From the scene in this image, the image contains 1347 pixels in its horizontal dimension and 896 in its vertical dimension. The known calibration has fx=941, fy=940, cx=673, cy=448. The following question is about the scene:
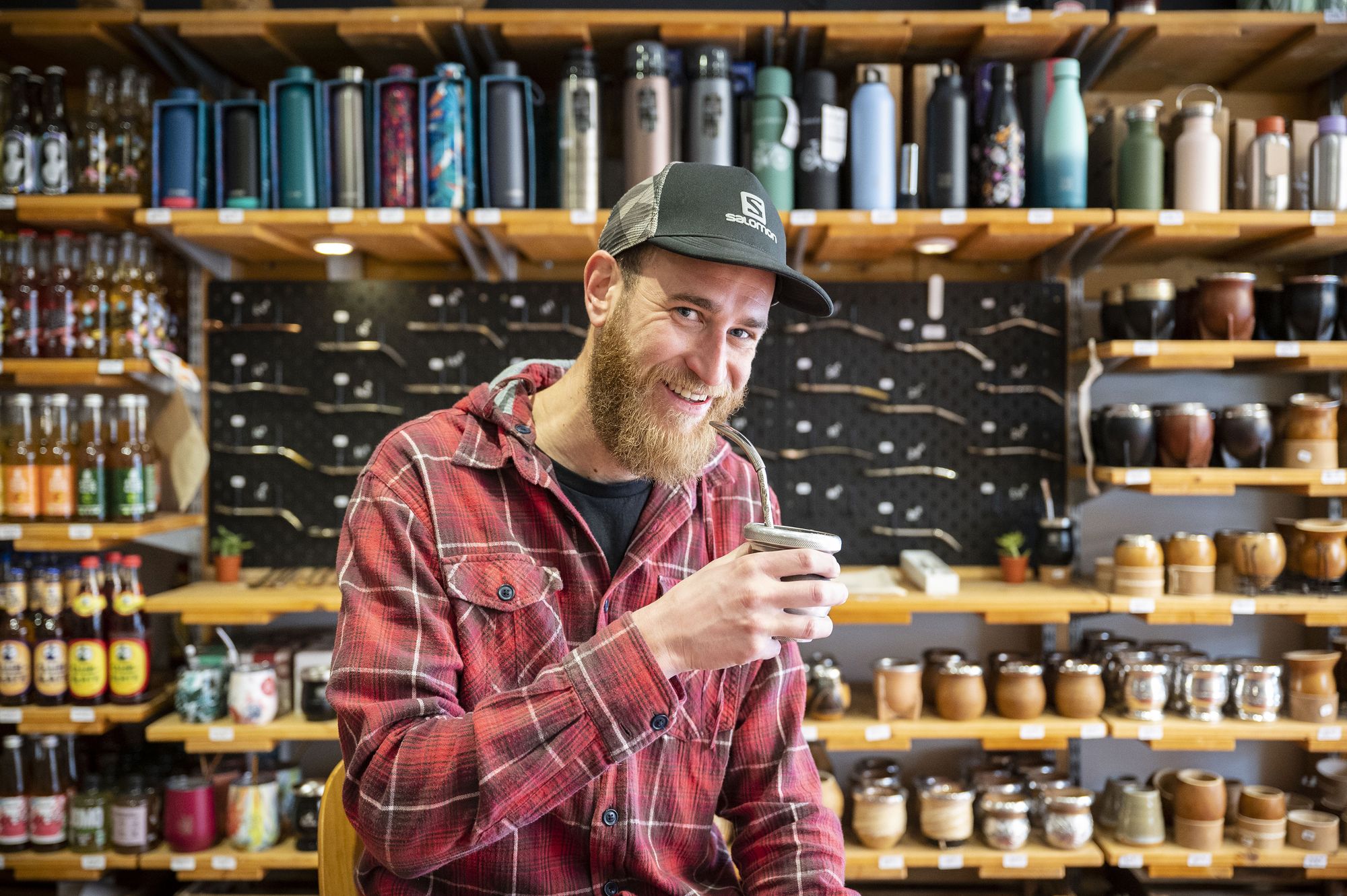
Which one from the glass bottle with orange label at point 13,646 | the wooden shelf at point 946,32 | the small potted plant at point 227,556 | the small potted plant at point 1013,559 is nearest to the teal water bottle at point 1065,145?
the wooden shelf at point 946,32

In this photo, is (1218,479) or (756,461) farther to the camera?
(1218,479)

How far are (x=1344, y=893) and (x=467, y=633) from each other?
9.50ft

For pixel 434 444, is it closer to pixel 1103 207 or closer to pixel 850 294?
pixel 850 294

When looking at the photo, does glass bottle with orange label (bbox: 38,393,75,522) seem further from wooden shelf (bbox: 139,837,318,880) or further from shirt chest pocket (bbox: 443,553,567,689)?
shirt chest pocket (bbox: 443,553,567,689)

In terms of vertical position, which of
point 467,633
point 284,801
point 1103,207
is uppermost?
point 1103,207

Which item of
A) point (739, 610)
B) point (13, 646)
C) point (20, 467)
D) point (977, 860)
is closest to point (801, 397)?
point (977, 860)

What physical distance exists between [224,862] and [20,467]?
1.19 metres

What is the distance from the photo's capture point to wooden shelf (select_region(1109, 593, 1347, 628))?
8.13 ft

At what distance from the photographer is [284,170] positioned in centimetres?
257

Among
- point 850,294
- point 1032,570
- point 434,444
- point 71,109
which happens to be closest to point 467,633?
point 434,444

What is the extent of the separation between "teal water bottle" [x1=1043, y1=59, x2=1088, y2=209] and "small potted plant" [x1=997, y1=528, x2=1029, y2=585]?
0.94m

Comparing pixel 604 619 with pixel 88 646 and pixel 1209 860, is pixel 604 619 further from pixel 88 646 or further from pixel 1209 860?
pixel 1209 860

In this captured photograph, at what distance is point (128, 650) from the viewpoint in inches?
101

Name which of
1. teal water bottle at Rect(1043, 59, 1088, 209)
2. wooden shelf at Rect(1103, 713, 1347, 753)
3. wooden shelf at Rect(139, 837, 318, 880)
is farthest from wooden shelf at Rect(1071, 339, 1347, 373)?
wooden shelf at Rect(139, 837, 318, 880)
